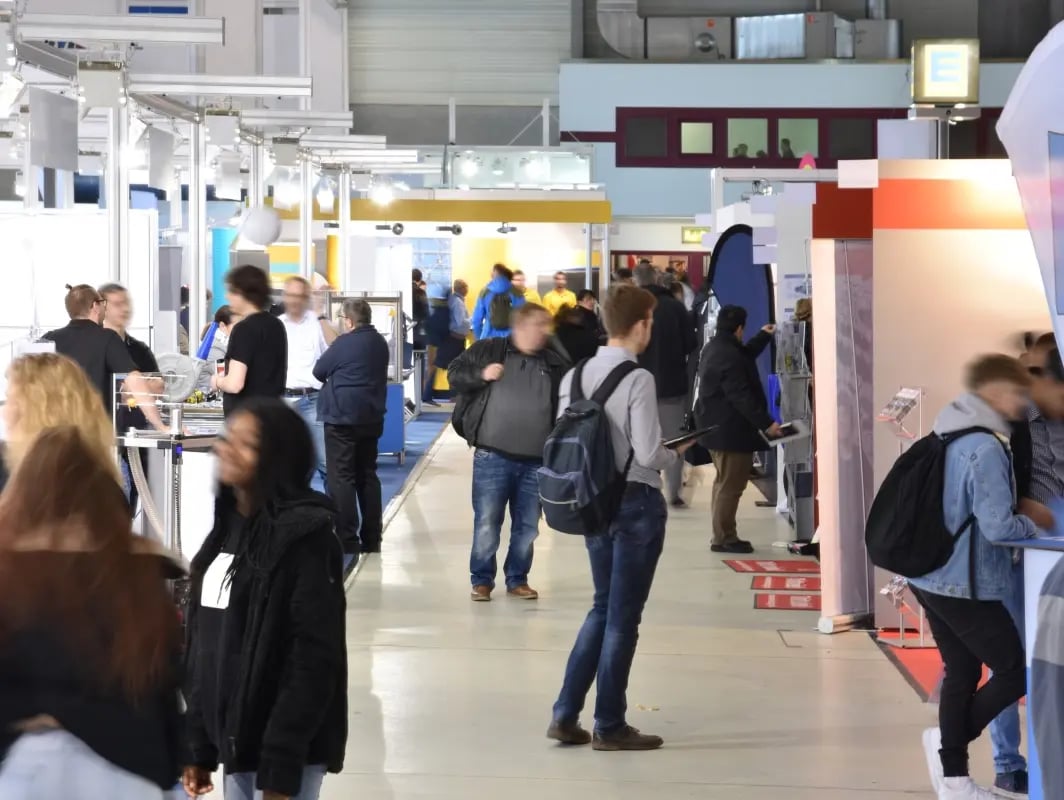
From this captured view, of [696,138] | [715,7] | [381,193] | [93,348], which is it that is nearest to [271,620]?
[93,348]

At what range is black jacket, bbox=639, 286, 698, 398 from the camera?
1080 centimetres

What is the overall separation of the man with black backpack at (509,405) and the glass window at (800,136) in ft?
65.5

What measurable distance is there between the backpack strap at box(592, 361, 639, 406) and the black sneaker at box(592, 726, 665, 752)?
45.3 inches

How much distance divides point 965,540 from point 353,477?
16.6ft

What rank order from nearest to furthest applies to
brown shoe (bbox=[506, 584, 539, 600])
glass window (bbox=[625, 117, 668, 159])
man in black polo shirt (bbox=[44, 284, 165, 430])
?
1. man in black polo shirt (bbox=[44, 284, 165, 430])
2. brown shoe (bbox=[506, 584, 539, 600])
3. glass window (bbox=[625, 117, 668, 159])

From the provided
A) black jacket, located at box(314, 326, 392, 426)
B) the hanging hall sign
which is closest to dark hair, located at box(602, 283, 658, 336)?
black jacket, located at box(314, 326, 392, 426)

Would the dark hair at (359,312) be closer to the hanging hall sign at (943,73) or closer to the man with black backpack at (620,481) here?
the hanging hall sign at (943,73)

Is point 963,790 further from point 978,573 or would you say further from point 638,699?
point 638,699

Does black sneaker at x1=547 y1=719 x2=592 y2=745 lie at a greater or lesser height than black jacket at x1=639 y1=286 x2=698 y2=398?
lesser

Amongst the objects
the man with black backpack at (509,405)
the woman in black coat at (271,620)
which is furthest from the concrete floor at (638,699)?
the woman in black coat at (271,620)

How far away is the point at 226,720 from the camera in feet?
9.67

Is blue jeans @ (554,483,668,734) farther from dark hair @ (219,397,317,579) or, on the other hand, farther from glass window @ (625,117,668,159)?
glass window @ (625,117,668,159)

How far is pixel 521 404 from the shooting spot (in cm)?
753

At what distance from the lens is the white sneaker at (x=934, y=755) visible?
473cm
